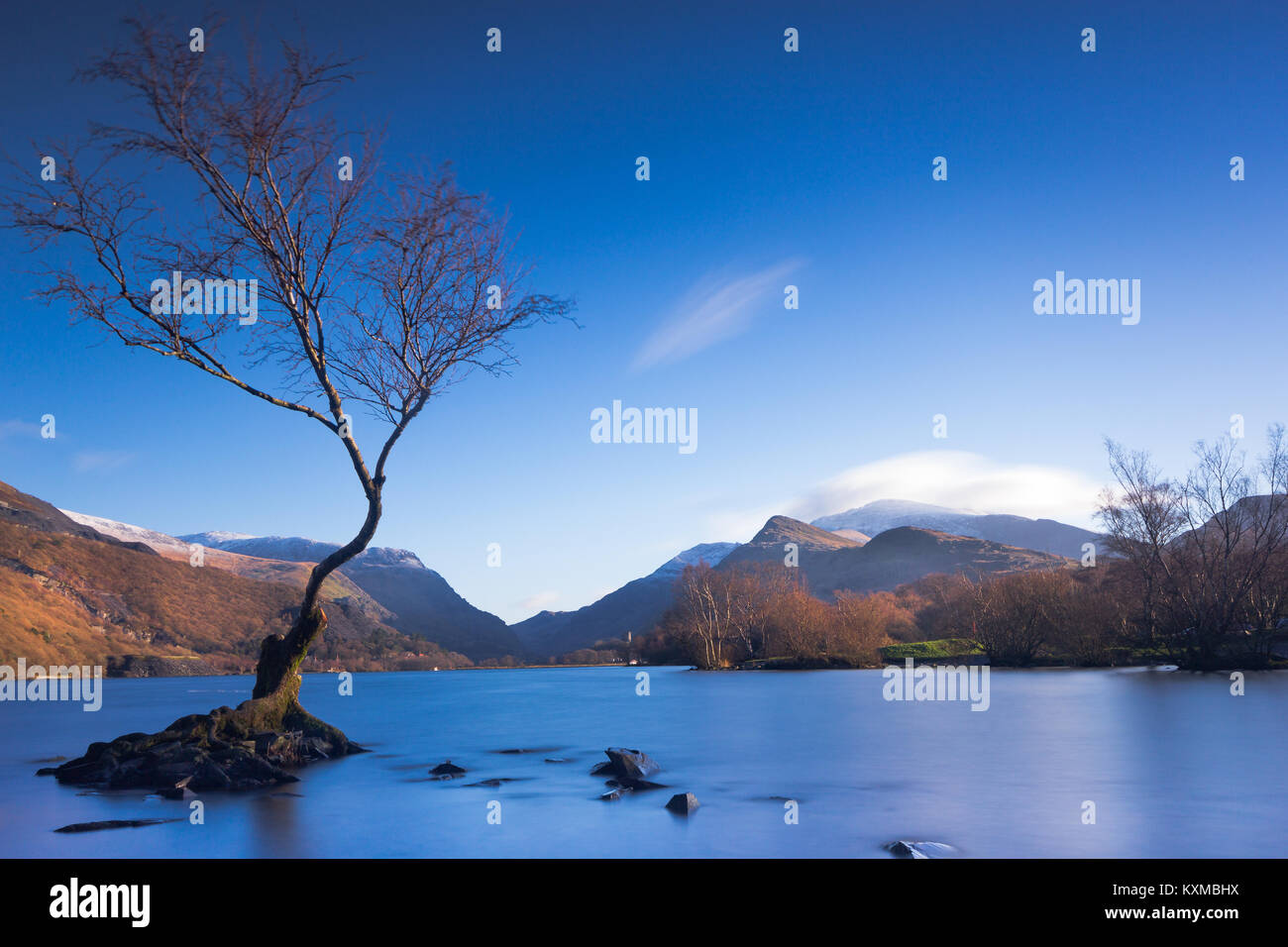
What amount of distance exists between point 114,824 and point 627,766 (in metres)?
8.59

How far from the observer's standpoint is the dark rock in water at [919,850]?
30.9 feet

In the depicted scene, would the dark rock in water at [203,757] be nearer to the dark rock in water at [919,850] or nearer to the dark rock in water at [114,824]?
the dark rock in water at [114,824]

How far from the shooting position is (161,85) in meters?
14.4

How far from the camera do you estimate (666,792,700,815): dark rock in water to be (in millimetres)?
12109

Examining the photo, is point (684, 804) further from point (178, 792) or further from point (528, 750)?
point (528, 750)

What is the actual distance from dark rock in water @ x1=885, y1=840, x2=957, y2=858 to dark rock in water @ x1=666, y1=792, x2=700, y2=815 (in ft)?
11.0

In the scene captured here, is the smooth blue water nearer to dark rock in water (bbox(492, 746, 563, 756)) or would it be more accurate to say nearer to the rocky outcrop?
dark rock in water (bbox(492, 746, 563, 756))

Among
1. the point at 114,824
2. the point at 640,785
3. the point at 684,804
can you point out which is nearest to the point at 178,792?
the point at 114,824

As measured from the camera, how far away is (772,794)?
13.9 metres

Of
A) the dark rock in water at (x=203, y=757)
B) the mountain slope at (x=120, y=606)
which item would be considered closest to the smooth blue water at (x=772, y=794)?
the dark rock in water at (x=203, y=757)
